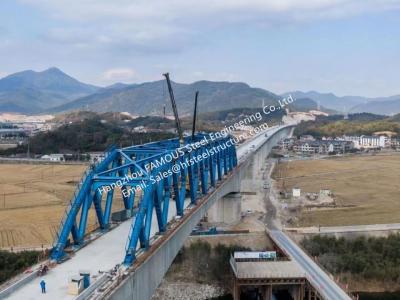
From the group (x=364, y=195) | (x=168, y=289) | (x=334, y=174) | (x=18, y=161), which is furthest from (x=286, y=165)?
(x=168, y=289)

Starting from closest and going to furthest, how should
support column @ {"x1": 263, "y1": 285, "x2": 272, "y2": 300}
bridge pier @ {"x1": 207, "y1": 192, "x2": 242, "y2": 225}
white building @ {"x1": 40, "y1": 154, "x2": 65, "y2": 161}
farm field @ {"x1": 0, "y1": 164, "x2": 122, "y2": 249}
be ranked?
1. support column @ {"x1": 263, "y1": 285, "x2": 272, "y2": 300}
2. farm field @ {"x1": 0, "y1": 164, "x2": 122, "y2": 249}
3. bridge pier @ {"x1": 207, "y1": 192, "x2": 242, "y2": 225}
4. white building @ {"x1": 40, "y1": 154, "x2": 65, "y2": 161}

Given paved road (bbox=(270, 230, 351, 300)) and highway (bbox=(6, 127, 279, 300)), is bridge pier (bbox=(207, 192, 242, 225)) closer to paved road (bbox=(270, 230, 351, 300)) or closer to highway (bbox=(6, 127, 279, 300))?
A: paved road (bbox=(270, 230, 351, 300))

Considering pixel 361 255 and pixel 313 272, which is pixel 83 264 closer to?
pixel 313 272

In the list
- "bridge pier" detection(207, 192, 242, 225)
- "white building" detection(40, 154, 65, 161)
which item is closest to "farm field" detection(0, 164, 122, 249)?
"white building" detection(40, 154, 65, 161)

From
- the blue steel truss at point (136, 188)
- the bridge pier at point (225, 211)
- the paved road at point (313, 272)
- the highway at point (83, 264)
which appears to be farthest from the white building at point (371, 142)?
the highway at point (83, 264)

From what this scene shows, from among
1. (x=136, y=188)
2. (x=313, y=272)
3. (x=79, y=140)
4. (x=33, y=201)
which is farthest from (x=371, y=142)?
(x=136, y=188)

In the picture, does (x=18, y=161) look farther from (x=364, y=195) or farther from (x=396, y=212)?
(x=396, y=212)
